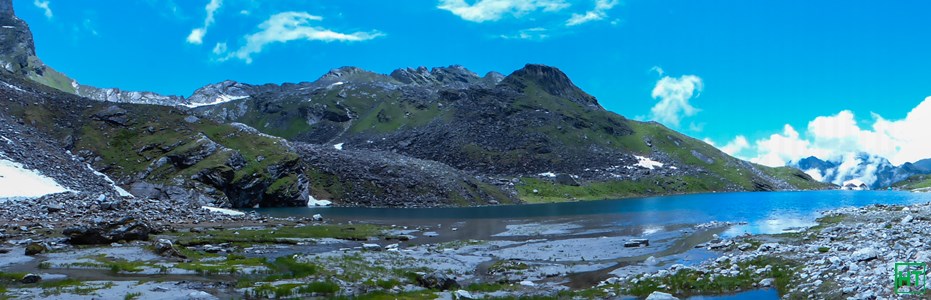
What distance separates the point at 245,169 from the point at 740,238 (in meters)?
125

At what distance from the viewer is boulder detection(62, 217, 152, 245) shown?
40781mm

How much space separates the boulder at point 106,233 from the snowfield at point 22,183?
4507 centimetres

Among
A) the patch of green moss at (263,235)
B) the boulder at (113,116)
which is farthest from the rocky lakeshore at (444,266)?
the boulder at (113,116)

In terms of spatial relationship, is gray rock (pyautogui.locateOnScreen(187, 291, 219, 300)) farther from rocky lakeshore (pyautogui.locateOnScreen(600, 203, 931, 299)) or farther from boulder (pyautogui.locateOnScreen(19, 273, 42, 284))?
Answer: rocky lakeshore (pyautogui.locateOnScreen(600, 203, 931, 299))

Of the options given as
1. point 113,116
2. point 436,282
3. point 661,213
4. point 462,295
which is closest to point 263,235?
point 436,282

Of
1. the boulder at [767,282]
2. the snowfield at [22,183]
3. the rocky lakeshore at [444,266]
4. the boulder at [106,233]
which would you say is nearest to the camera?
the rocky lakeshore at [444,266]

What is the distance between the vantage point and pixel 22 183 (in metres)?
79.8

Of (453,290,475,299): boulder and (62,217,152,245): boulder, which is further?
(62,217,152,245): boulder

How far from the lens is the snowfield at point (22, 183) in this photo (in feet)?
247

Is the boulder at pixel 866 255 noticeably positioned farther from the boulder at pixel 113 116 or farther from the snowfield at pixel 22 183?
the boulder at pixel 113 116

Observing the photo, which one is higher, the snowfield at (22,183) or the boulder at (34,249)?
the snowfield at (22,183)

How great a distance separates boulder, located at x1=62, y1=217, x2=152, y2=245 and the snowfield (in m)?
45.1

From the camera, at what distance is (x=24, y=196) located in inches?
2921

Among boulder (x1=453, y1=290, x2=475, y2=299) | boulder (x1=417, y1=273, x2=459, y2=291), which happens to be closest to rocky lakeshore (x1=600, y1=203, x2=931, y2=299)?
boulder (x1=453, y1=290, x2=475, y2=299)
